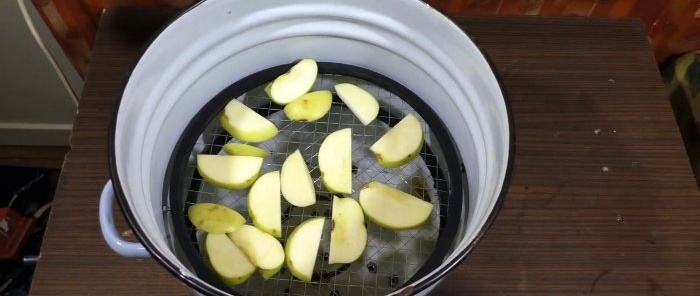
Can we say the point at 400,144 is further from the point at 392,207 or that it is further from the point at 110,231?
the point at 110,231

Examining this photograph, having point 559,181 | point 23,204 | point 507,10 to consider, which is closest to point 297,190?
point 559,181

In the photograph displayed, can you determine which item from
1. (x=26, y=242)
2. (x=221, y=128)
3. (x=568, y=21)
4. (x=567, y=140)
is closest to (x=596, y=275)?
(x=567, y=140)

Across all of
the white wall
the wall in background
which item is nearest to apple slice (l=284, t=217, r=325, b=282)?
the wall in background

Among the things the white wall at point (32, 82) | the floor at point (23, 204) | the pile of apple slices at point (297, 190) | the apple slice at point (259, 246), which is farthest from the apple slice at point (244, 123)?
the floor at point (23, 204)

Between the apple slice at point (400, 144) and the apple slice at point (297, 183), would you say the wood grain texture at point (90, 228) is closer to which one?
the apple slice at point (297, 183)

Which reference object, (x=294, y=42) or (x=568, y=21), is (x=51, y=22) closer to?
(x=294, y=42)

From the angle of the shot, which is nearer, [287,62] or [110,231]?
[110,231]

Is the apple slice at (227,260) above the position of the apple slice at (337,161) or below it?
below
